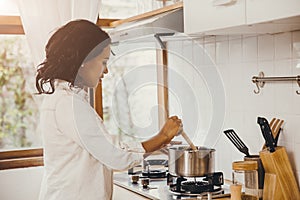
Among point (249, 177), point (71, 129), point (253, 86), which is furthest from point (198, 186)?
point (71, 129)

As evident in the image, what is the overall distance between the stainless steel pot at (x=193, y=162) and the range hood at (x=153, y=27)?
54 centimetres

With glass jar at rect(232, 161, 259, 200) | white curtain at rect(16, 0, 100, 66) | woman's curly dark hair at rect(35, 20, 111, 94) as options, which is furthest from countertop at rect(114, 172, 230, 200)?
white curtain at rect(16, 0, 100, 66)

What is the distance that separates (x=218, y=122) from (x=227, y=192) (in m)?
0.45

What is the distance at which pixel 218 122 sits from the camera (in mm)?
2594

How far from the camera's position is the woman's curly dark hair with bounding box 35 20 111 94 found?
198 cm

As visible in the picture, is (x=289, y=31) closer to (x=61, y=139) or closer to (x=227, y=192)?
(x=227, y=192)

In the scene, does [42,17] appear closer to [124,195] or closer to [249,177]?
[124,195]

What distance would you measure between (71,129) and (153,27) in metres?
0.69

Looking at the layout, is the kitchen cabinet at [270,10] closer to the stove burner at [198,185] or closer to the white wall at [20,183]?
the stove burner at [198,185]

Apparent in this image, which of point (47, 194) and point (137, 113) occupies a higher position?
point (137, 113)

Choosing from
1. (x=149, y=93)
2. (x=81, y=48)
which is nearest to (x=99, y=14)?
(x=149, y=93)

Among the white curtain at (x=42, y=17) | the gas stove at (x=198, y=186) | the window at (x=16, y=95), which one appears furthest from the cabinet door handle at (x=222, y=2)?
the window at (x=16, y=95)

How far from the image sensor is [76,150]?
198 cm

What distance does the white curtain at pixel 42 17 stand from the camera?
282 cm
